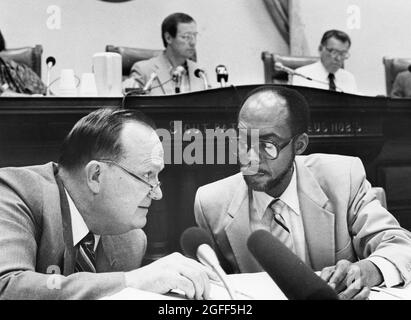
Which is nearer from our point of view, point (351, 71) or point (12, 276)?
point (12, 276)

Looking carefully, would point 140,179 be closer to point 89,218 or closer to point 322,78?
point 89,218

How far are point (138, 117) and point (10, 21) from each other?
439 millimetres

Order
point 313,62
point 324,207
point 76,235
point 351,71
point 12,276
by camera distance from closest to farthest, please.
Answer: point 12,276
point 76,235
point 324,207
point 351,71
point 313,62

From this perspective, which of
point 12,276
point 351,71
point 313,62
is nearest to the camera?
point 12,276

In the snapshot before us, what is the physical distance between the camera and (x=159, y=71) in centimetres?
197

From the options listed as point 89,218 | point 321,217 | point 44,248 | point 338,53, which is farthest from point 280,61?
point 44,248

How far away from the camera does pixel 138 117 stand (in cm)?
119

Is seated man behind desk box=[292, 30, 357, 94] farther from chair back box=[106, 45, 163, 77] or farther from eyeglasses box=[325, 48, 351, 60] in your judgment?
chair back box=[106, 45, 163, 77]

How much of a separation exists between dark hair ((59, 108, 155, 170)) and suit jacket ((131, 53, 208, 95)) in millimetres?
629

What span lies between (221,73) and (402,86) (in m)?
0.55

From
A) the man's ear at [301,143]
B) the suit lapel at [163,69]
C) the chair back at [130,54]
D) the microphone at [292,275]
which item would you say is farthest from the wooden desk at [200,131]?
the suit lapel at [163,69]
